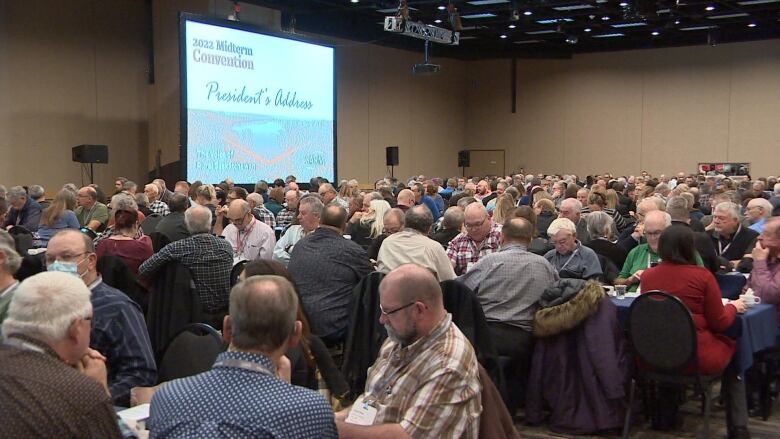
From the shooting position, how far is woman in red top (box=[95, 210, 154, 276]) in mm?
4980

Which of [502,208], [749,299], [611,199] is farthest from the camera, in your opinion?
[611,199]

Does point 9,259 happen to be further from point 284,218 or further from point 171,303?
point 284,218

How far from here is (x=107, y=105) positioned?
15188 mm

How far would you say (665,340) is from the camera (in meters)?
4.12

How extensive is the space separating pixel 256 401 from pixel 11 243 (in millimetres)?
2308

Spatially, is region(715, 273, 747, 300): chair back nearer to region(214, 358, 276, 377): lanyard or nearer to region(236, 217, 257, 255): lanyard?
region(236, 217, 257, 255): lanyard

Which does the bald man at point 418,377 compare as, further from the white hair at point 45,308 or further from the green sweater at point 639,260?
the green sweater at point 639,260

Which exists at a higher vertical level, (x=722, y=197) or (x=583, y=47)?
(x=583, y=47)

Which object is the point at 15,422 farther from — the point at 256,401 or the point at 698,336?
the point at 698,336

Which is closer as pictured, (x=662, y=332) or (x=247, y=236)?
(x=662, y=332)

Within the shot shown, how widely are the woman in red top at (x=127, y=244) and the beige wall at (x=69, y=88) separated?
9732 millimetres

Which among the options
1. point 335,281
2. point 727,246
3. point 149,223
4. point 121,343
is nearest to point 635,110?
point 727,246

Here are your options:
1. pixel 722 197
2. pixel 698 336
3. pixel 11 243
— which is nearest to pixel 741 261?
pixel 698 336

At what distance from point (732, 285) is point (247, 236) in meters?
3.78
